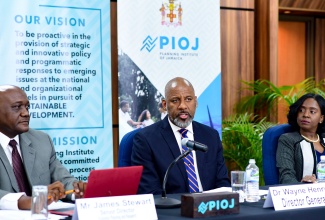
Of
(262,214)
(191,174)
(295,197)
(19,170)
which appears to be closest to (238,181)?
(295,197)

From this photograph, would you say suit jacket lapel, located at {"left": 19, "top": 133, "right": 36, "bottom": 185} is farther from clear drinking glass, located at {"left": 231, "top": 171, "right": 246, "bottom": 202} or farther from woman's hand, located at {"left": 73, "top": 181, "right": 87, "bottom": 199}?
clear drinking glass, located at {"left": 231, "top": 171, "right": 246, "bottom": 202}

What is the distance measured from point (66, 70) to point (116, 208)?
2744 millimetres

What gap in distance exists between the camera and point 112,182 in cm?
246

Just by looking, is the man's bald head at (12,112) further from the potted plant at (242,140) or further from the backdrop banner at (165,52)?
the potted plant at (242,140)

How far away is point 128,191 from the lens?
258cm

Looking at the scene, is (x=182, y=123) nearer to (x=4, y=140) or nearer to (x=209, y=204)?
(x=4, y=140)

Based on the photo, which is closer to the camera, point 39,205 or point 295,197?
point 39,205

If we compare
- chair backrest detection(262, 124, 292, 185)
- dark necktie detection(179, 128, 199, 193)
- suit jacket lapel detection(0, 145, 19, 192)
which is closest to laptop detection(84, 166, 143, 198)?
suit jacket lapel detection(0, 145, 19, 192)

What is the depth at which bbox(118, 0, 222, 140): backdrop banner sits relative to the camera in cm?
516

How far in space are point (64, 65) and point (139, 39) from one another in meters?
0.72

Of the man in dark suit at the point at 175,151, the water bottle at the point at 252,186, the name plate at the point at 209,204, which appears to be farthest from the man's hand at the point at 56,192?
the water bottle at the point at 252,186

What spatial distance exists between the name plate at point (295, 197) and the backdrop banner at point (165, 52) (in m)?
2.58

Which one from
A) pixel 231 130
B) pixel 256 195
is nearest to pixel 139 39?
pixel 231 130

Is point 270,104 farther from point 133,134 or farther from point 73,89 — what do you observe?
point 133,134
